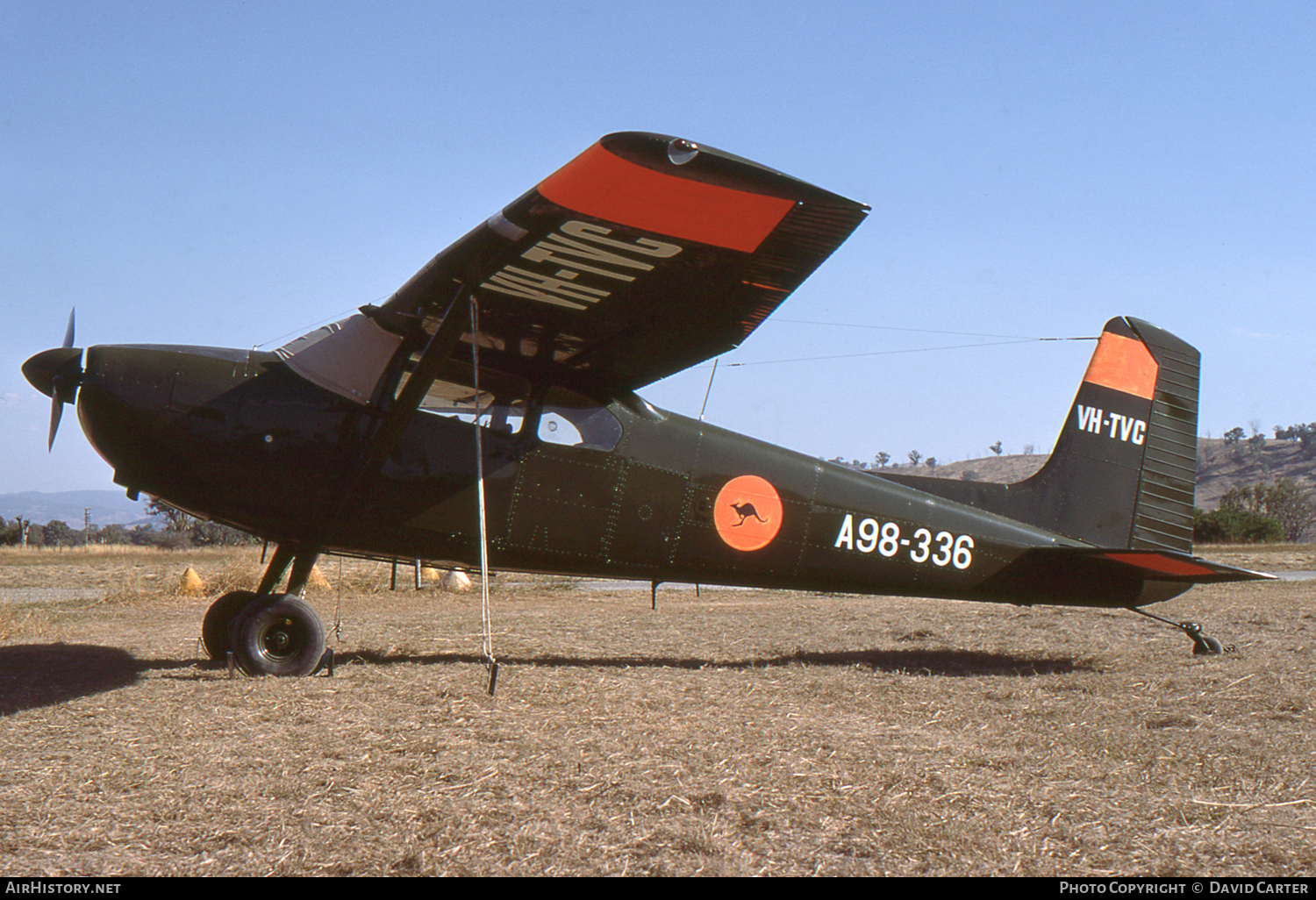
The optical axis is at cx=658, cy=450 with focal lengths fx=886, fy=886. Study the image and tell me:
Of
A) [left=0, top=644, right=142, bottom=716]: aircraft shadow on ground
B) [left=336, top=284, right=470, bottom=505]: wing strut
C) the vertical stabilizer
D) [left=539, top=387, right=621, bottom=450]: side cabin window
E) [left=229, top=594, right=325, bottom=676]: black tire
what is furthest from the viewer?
the vertical stabilizer

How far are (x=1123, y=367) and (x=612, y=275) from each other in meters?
4.97

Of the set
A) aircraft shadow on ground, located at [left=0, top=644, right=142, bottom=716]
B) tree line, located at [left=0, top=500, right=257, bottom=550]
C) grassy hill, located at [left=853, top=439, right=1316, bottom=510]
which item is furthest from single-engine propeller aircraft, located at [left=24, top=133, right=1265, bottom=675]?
grassy hill, located at [left=853, top=439, right=1316, bottom=510]

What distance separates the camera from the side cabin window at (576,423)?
6453 mm

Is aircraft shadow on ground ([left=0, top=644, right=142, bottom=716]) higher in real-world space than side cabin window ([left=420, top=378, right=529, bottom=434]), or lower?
lower

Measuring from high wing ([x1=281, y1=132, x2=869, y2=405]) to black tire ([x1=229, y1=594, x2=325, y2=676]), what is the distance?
4.96ft

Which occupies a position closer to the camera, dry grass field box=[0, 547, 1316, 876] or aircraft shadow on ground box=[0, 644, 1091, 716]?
dry grass field box=[0, 547, 1316, 876]

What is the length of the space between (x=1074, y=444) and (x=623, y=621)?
4.83 m

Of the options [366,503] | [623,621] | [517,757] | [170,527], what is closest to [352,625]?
[623,621]

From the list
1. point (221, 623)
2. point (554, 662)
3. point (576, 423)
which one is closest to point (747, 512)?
point (576, 423)

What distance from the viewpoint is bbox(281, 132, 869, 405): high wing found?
13.8 ft

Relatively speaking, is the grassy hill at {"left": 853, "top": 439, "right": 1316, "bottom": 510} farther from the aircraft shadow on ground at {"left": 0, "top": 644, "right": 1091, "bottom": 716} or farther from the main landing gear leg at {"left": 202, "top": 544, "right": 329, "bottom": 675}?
the main landing gear leg at {"left": 202, "top": 544, "right": 329, "bottom": 675}

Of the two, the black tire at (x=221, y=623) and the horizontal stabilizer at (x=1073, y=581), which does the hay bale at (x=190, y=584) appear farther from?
the horizontal stabilizer at (x=1073, y=581)

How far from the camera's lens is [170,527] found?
180 ft

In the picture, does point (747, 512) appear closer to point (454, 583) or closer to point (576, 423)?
point (576, 423)
